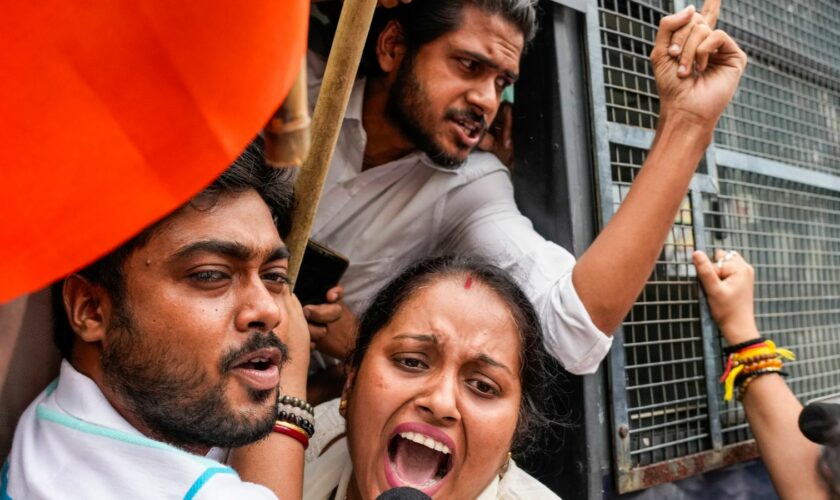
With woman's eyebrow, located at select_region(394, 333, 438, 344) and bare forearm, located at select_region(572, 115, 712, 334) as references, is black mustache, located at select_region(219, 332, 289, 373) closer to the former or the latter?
woman's eyebrow, located at select_region(394, 333, 438, 344)

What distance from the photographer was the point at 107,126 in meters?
1.00

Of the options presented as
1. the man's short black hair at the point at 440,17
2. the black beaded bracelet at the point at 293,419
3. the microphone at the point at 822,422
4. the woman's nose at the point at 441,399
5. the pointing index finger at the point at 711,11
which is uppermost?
the man's short black hair at the point at 440,17

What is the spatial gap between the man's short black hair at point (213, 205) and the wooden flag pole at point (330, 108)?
0.13ft

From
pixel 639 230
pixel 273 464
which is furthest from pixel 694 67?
pixel 273 464

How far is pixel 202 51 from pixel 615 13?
87.2 inches

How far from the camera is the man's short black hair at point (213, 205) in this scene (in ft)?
4.60

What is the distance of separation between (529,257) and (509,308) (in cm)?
43

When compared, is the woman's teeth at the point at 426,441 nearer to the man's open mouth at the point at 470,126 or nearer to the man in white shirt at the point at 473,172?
the man in white shirt at the point at 473,172

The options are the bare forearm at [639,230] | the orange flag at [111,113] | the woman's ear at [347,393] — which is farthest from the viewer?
the bare forearm at [639,230]

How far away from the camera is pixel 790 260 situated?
3.44 metres

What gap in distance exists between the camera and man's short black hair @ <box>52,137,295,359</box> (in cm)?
140

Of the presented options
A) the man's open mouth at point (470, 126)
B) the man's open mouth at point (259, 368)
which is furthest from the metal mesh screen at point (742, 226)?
the man's open mouth at point (259, 368)

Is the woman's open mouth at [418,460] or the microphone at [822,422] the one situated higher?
the woman's open mouth at [418,460]

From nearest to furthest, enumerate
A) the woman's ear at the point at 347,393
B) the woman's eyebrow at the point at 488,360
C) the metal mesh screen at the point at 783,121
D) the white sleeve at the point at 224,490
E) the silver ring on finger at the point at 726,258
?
the white sleeve at the point at 224,490
the woman's eyebrow at the point at 488,360
the woman's ear at the point at 347,393
the silver ring on finger at the point at 726,258
the metal mesh screen at the point at 783,121
